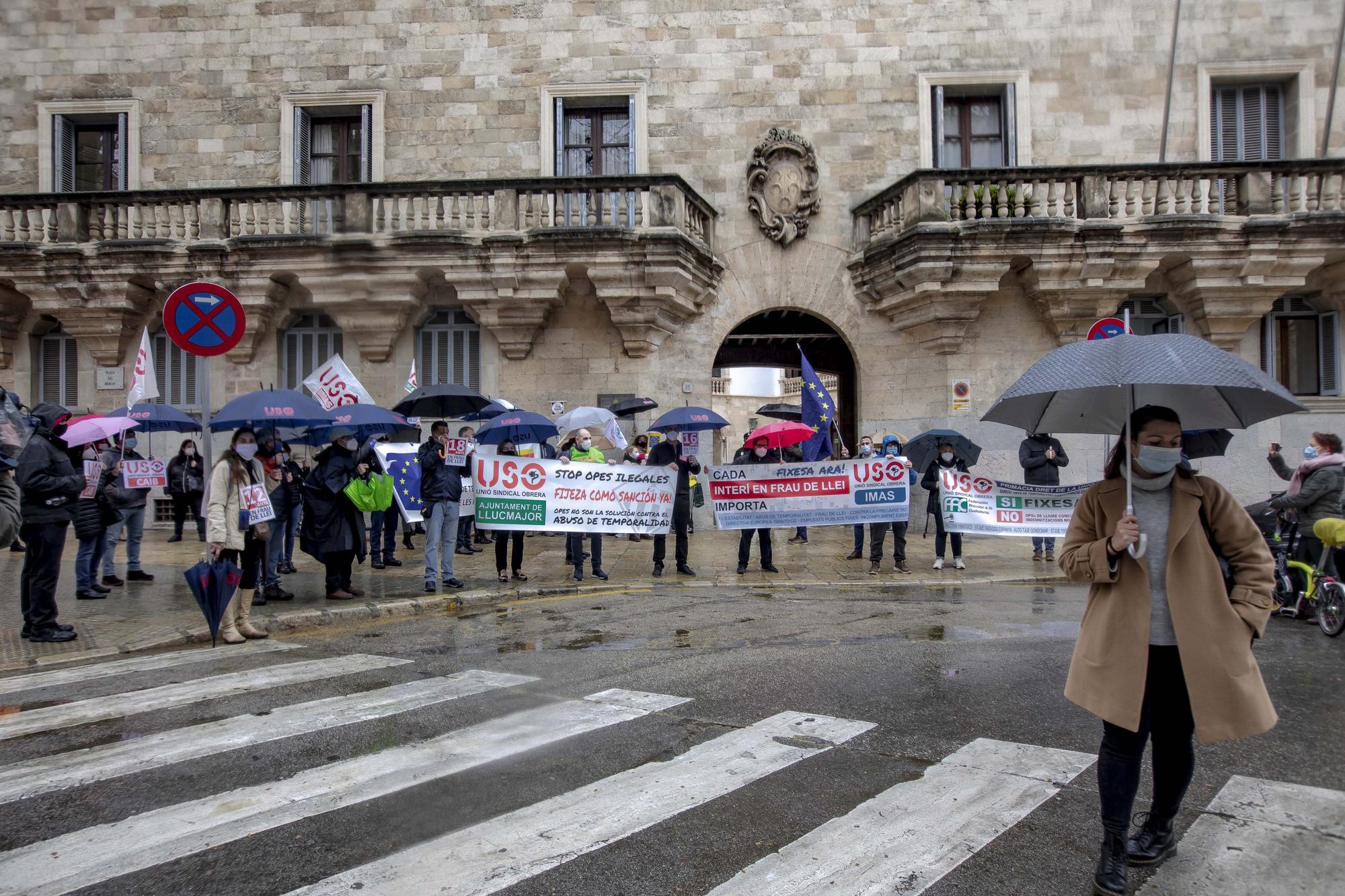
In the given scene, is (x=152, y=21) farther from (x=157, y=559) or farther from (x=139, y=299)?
(x=157, y=559)

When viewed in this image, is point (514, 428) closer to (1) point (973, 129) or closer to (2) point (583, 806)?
(2) point (583, 806)

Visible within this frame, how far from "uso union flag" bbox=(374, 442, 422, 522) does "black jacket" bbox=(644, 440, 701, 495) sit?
332cm

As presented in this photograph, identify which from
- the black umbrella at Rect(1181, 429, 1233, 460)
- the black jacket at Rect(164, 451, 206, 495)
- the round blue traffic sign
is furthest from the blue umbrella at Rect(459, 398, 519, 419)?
the black umbrella at Rect(1181, 429, 1233, 460)

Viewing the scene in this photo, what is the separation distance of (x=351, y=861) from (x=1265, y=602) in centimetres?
366

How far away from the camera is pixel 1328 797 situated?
4012mm

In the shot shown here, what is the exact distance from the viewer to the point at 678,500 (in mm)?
12008

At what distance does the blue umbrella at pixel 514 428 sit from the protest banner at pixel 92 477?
455 cm

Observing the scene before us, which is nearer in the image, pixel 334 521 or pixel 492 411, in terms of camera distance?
pixel 334 521

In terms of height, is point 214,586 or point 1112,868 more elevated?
point 214,586

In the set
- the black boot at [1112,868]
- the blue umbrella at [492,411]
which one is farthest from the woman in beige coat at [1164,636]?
the blue umbrella at [492,411]

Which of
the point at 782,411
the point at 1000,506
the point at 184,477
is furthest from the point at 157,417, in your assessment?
the point at 782,411

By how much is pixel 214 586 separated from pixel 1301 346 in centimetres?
1958

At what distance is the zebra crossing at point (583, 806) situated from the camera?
3.31 metres

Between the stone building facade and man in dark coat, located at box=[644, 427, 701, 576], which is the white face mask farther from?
the stone building facade
